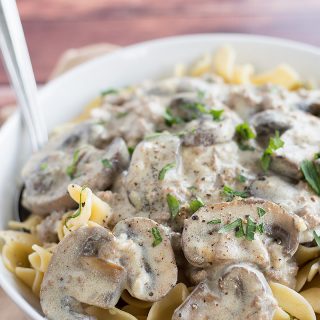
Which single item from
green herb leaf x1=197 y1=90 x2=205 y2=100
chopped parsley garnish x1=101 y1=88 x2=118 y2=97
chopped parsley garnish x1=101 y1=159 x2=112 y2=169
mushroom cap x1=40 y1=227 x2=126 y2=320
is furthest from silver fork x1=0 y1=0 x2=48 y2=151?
mushroom cap x1=40 y1=227 x2=126 y2=320

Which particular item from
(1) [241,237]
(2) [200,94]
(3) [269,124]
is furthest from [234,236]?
(2) [200,94]

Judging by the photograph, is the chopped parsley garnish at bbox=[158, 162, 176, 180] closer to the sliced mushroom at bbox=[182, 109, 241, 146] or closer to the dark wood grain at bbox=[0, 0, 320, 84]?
the sliced mushroom at bbox=[182, 109, 241, 146]

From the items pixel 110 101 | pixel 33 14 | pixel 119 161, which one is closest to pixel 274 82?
pixel 110 101

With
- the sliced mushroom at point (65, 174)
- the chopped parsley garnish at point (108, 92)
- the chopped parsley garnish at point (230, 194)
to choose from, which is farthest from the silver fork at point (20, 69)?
the chopped parsley garnish at point (230, 194)

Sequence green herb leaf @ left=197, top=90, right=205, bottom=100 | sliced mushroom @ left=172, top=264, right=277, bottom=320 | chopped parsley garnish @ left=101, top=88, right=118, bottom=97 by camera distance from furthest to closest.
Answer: chopped parsley garnish @ left=101, top=88, right=118, bottom=97, green herb leaf @ left=197, top=90, right=205, bottom=100, sliced mushroom @ left=172, top=264, right=277, bottom=320

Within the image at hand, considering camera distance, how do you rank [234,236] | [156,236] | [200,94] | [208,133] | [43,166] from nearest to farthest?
[234,236] < [156,236] < [208,133] < [43,166] < [200,94]

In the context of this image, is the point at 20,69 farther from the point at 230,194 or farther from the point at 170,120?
the point at 230,194
